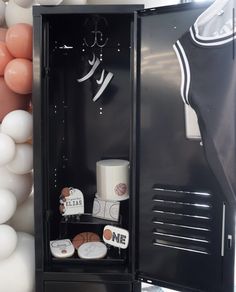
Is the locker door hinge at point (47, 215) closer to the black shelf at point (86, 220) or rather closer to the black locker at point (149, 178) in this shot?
the black locker at point (149, 178)

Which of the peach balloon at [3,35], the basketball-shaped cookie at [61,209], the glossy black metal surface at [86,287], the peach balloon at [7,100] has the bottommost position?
the glossy black metal surface at [86,287]

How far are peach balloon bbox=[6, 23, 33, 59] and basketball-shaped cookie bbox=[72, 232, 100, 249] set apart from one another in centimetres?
85

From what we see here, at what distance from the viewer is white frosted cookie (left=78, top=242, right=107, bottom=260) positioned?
136 centimetres

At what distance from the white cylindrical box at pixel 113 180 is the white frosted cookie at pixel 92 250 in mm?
219

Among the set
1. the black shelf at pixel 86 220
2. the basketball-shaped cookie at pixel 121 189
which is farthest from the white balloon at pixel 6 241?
the basketball-shaped cookie at pixel 121 189

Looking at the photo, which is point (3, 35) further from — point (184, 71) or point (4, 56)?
point (184, 71)

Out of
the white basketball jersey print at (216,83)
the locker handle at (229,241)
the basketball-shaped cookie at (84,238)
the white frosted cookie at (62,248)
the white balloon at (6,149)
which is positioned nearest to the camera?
the white basketball jersey print at (216,83)

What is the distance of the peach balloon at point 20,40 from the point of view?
4.13 ft

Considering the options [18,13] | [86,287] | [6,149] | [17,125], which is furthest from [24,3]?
[86,287]

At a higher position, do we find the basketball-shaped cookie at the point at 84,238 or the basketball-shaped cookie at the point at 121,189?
the basketball-shaped cookie at the point at 121,189

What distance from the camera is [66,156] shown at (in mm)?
1567

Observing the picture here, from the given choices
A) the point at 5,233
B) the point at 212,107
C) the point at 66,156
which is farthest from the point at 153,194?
the point at 5,233

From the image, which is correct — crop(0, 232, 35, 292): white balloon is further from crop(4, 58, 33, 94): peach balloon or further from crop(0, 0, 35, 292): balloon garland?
crop(4, 58, 33, 94): peach balloon

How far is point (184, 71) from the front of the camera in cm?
103
